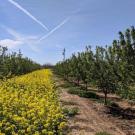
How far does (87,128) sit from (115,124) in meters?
2.75

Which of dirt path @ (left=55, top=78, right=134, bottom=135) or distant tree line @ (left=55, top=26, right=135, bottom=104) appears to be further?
distant tree line @ (left=55, top=26, right=135, bottom=104)

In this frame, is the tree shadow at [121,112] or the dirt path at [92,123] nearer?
the dirt path at [92,123]

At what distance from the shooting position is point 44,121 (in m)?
10.7

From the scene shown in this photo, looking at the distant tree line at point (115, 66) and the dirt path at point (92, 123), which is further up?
the distant tree line at point (115, 66)

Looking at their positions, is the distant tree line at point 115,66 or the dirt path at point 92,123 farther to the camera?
the distant tree line at point 115,66

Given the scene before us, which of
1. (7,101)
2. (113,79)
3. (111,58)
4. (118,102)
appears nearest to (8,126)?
(7,101)

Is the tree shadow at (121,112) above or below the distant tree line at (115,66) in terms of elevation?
below

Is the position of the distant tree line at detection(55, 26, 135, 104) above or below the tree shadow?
above

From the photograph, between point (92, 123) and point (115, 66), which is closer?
point (92, 123)

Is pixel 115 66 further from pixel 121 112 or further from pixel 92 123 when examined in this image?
pixel 92 123

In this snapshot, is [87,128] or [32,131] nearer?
[32,131]

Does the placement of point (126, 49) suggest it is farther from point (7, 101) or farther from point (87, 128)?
point (7, 101)

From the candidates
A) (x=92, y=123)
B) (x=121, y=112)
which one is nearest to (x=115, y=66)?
(x=121, y=112)

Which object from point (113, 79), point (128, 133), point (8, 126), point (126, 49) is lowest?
point (128, 133)
